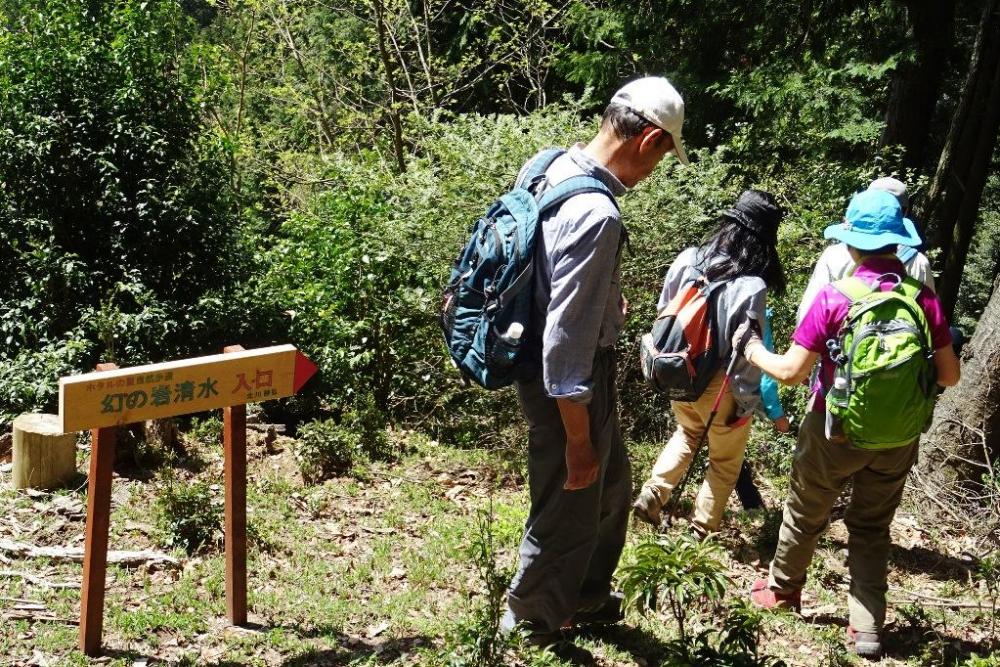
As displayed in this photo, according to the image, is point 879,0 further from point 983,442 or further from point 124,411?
point 124,411

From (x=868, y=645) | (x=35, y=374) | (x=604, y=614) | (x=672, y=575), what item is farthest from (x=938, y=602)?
(x=35, y=374)

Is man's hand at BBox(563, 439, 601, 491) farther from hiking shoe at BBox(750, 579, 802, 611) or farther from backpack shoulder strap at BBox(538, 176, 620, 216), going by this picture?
hiking shoe at BBox(750, 579, 802, 611)

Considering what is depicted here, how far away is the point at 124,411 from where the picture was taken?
3826 millimetres

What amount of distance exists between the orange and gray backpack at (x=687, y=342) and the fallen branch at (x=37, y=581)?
118 inches

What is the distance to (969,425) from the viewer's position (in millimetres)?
6082

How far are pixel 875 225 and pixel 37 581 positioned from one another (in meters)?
4.18

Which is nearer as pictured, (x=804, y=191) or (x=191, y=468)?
(x=191, y=468)

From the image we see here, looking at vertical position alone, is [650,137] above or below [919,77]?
below

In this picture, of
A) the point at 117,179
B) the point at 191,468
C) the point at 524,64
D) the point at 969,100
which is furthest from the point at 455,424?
the point at 524,64

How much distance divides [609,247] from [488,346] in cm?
56

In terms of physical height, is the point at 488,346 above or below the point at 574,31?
below

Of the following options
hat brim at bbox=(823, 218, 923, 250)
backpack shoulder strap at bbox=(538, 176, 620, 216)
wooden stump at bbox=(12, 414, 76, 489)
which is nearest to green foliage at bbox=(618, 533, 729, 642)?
backpack shoulder strap at bbox=(538, 176, 620, 216)

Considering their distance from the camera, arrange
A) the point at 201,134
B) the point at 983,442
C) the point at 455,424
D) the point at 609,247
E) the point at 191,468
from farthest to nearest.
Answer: the point at 201,134 → the point at 455,424 → the point at 191,468 → the point at 983,442 → the point at 609,247

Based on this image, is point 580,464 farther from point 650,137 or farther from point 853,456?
point 853,456
